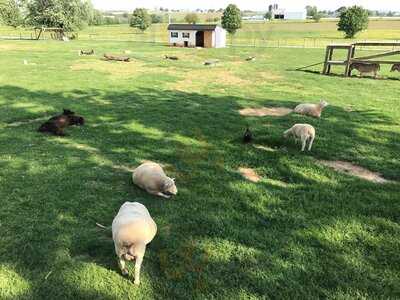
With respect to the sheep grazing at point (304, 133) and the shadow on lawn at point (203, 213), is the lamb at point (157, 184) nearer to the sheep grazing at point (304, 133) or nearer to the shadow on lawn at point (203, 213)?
the shadow on lawn at point (203, 213)

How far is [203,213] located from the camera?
22.4ft

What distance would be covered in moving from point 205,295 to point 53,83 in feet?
60.9

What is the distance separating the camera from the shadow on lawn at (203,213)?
5.14 meters

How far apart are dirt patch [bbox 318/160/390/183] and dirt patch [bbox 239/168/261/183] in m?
2.05

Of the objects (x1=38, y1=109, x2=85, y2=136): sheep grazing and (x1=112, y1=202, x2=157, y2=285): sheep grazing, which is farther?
(x1=38, y1=109, x2=85, y2=136): sheep grazing

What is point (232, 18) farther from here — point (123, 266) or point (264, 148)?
point (123, 266)

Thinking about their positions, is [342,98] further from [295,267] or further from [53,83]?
[53,83]

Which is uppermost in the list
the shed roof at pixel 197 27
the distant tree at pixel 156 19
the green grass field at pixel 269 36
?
the shed roof at pixel 197 27

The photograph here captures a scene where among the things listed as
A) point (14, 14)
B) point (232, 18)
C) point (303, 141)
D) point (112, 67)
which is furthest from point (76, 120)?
point (14, 14)

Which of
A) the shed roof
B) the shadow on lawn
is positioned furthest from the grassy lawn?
the shed roof

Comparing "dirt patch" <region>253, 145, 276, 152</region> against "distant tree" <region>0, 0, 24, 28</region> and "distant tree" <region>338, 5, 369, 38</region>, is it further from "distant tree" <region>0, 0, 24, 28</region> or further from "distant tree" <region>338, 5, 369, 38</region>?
"distant tree" <region>0, 0, 24, 28</region>

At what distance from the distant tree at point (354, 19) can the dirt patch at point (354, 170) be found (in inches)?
2618

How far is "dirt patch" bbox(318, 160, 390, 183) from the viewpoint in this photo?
8570 mm

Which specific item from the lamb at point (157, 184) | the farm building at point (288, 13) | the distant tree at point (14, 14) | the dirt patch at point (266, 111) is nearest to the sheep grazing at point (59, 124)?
the lamb at point (157, 184)
